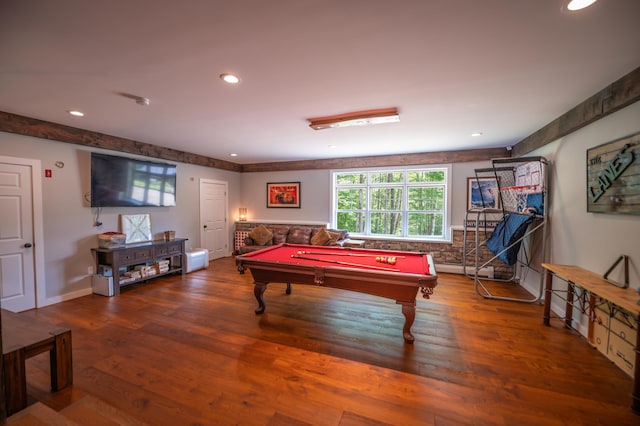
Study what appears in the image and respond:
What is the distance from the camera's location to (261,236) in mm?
6168

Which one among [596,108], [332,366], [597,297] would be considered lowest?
Result: [332,366]

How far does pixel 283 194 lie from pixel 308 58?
5088mm

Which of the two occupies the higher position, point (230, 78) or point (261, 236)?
point (230, 78)

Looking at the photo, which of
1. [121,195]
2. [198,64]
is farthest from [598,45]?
[121,195]

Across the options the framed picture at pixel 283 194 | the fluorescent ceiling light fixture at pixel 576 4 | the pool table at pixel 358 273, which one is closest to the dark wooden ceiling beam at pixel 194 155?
the framed picture at pixel 283 194

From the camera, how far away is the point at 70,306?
11.9ft

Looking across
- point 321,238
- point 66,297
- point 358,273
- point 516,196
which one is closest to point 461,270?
point 516,196

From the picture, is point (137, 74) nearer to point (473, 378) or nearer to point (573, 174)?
point (473, 378)

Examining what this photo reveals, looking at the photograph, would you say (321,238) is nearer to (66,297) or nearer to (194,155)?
(194,155)

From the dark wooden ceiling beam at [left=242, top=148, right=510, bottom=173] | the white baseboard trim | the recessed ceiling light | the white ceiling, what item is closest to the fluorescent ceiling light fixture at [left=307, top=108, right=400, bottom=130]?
the white ceiling

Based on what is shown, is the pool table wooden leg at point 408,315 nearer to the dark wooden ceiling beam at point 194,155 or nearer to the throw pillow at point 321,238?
the throw pillow at point 321,238

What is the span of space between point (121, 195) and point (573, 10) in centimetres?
576

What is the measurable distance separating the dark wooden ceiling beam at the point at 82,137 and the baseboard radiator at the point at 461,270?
592 centimetres

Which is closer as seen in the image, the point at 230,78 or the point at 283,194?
the point at 230,78
